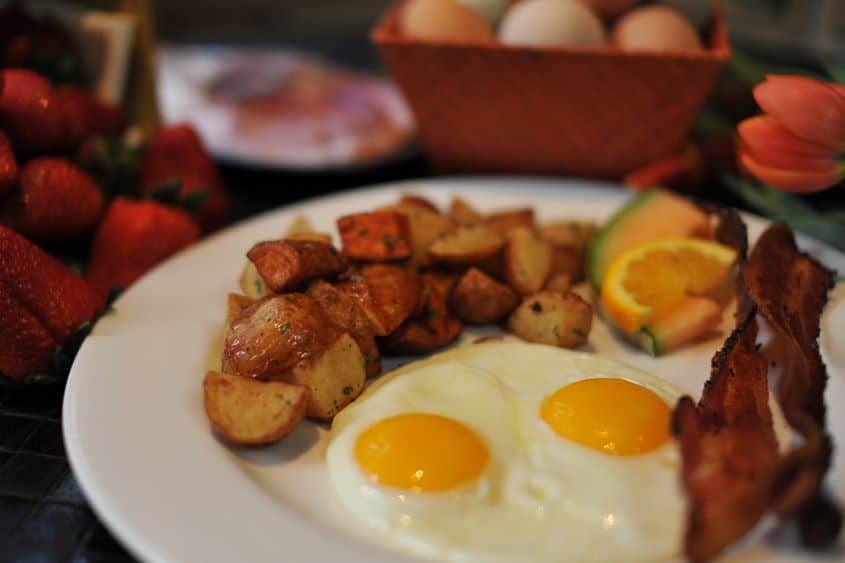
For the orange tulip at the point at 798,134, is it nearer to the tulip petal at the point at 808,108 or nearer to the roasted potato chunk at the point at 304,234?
the tulip petal at the point at 808,108

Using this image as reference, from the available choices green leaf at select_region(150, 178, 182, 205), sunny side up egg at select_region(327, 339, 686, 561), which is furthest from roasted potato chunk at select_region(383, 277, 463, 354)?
green leaf at select_region(150, 178, 182, 205)

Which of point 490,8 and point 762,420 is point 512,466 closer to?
A: point 762,420

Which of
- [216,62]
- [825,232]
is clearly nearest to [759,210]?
[825,232]

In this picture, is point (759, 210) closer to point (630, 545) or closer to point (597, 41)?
point (597, 41)

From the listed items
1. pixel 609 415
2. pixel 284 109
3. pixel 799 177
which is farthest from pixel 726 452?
pixel 284 109

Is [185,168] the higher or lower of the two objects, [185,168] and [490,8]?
the lower

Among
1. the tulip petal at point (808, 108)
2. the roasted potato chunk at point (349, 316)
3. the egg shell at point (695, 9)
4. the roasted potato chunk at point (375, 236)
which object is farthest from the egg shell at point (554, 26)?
the roasted potato chunk at point (349, 316)
